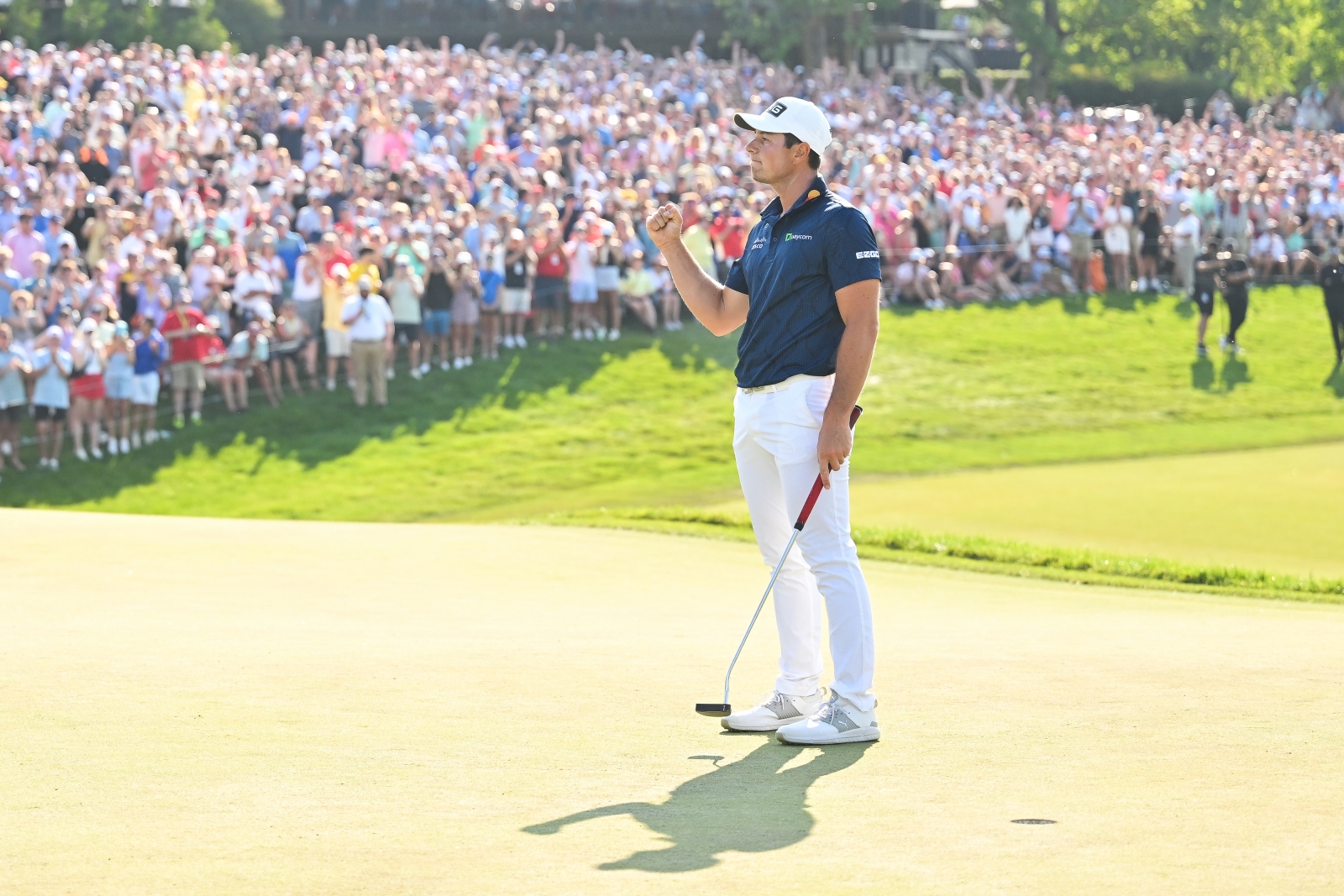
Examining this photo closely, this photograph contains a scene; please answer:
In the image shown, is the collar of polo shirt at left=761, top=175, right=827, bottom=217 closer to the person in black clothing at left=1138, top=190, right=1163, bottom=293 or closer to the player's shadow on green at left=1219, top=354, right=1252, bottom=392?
the player's shadow on green at left=1219, top=354, right=1252, bottom=392

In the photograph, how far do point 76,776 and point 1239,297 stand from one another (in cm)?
2616

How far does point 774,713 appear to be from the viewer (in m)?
5.96

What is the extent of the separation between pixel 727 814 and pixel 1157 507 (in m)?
13.2

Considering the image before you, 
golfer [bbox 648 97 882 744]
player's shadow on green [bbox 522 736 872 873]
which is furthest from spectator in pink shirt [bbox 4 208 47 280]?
player's shadow on green [bbox 522 736 872 873]

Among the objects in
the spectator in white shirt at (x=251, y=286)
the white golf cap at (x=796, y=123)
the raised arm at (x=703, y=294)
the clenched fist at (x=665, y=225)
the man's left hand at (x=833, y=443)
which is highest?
the white golf cap at (x=796, y=123)

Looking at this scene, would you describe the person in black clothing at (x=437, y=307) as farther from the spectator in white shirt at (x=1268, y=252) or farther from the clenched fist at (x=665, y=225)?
the clenched fist at (x=665, y=225)

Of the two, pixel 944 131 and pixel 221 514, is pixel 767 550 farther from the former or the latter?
pixel 944 131

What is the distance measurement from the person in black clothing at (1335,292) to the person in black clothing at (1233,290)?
3.92ft

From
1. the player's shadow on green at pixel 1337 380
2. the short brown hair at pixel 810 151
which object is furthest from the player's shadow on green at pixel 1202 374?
the short brown hair at pixel 810 151

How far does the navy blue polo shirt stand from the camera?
18.9ft

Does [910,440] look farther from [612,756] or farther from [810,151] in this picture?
[612,756]

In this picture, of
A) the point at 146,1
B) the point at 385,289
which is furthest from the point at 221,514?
the point at 146,1

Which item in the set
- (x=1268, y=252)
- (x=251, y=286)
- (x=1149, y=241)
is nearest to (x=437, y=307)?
(x=251, y=286)

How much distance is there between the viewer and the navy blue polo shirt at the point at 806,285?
575cm
